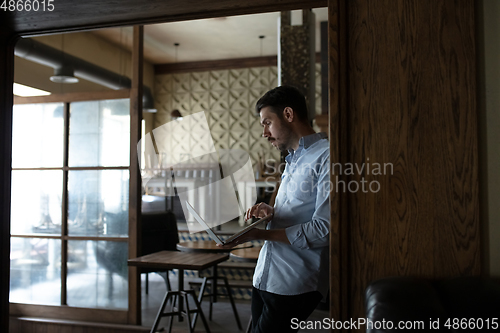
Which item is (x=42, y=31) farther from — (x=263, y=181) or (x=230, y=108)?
(x=230, y=108)

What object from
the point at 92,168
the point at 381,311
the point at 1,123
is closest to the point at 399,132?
the point at 381,311

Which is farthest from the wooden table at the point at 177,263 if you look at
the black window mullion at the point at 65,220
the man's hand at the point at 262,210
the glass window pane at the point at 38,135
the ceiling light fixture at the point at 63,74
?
the ceiling light fixture at the point at 63,74

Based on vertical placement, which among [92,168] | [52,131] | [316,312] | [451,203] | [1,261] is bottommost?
[316,312]

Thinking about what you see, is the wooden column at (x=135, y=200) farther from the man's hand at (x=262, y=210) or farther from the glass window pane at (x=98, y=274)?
the man's hand at (x=262, y=210)

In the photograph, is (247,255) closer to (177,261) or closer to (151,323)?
(177,261)

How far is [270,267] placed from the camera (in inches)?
63.6

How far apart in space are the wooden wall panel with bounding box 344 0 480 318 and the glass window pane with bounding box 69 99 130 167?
7.77 feet

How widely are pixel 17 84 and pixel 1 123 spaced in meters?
4.21

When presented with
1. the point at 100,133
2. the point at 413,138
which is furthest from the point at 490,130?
the point at 100,133

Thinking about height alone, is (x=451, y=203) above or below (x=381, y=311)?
above

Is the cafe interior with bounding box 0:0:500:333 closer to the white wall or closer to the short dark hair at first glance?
the white wall

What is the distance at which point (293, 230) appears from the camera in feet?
4.99

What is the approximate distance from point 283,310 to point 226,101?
27.1 feet

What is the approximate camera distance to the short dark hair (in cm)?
167
